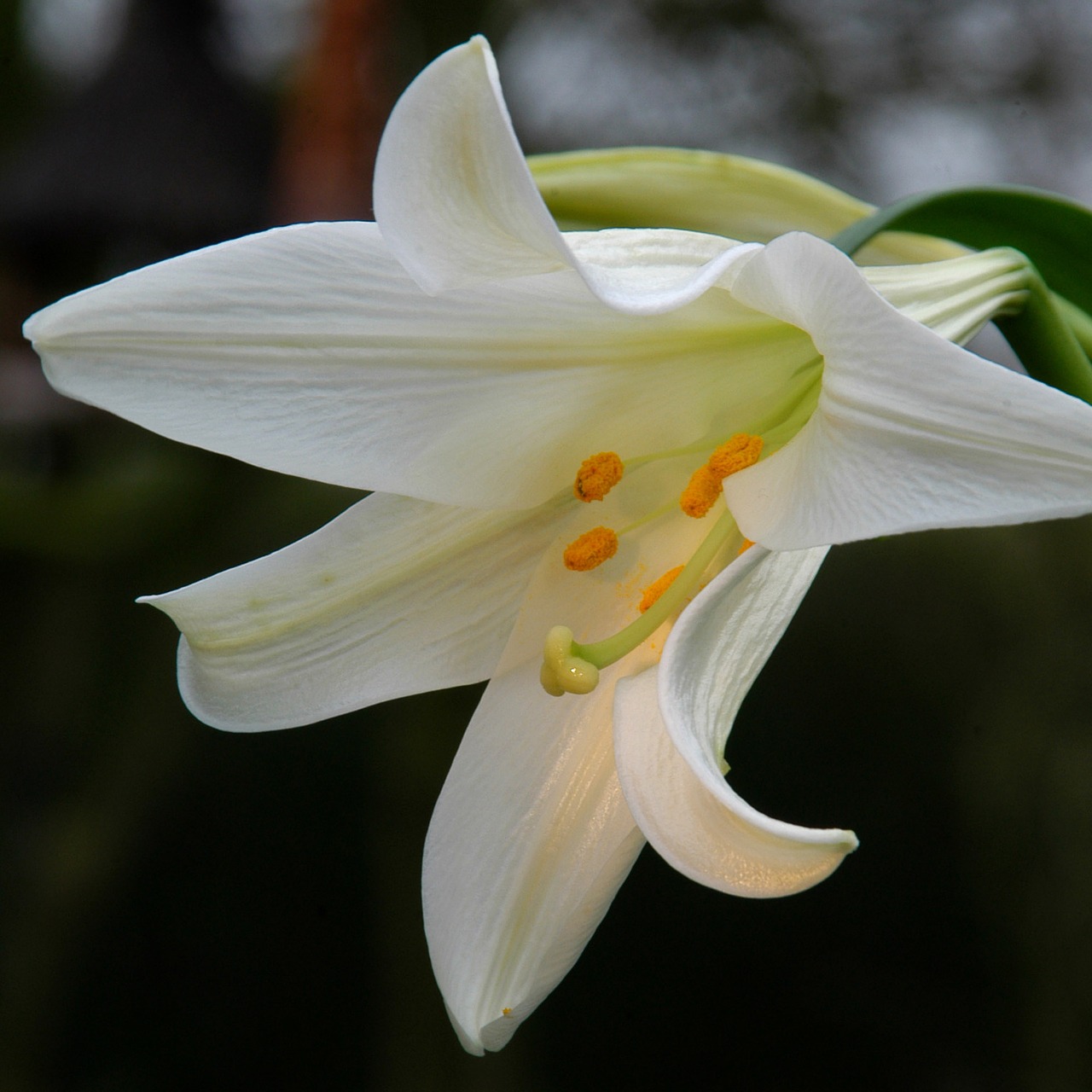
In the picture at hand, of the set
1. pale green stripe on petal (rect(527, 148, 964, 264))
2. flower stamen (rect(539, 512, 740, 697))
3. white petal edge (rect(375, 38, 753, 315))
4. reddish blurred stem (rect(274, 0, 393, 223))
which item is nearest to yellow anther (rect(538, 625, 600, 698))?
flower stamen (rect(539, 512, 740, 697))

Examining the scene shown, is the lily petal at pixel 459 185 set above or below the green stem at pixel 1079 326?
above

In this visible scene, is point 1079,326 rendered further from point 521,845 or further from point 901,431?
point 521,845

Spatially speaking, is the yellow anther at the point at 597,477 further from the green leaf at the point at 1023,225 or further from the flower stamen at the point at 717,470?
the green leaf at the point at 1023,225

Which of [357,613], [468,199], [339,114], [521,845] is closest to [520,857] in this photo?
[521,845]

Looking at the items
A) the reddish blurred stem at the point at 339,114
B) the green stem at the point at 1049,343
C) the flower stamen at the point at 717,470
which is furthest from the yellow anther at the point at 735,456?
the reddish blurred stem at the point at 339,114

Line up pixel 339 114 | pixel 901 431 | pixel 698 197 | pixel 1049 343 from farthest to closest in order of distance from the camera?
1. pixel 339 114
2. pixel 698 197
3. pixel 1049 343
4. pixel 901 431
